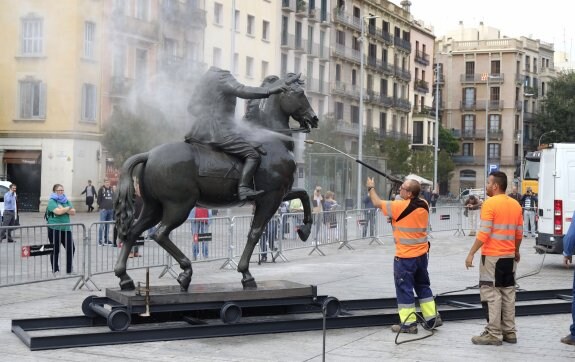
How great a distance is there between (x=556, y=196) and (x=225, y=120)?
10.6 meters

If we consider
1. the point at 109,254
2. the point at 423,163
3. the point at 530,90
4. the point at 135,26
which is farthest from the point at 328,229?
the point at 530,90

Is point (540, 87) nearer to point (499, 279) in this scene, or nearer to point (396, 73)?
point (396, 73)

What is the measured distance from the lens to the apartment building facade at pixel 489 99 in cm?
9844

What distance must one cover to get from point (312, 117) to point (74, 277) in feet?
18.9

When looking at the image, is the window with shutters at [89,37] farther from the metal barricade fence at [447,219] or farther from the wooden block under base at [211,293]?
the metal barricade fence at [447,219]

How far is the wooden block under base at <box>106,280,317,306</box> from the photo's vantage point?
9.88 metres

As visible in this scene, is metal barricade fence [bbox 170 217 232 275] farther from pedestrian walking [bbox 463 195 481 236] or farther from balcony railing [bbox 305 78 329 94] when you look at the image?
balcony railing [bbox 305 78 329 94]

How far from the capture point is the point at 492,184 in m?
9.88

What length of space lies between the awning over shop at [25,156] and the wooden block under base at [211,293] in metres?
5.48

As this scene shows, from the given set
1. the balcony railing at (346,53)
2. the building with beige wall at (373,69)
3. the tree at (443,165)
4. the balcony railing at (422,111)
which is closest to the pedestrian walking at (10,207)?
the building with beige wall at (373,69)

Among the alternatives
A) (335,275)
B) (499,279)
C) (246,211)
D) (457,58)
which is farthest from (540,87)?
(499,279)

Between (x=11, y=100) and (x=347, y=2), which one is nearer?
(x=11, y=100)

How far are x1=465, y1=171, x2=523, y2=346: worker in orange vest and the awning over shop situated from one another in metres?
8.36

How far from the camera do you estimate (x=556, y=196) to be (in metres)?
18.8
